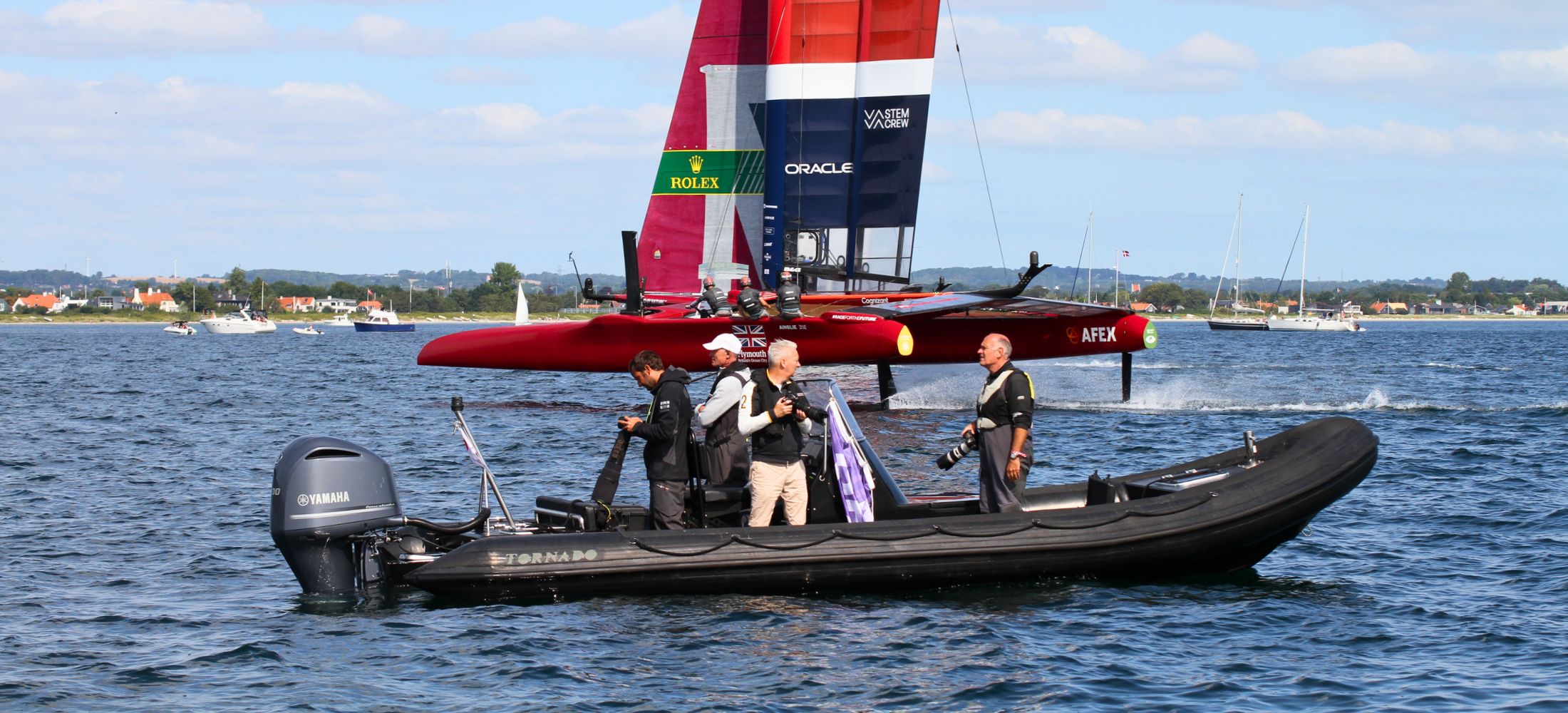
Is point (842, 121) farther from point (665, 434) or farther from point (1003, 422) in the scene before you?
point (665, 434)

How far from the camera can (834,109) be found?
977 inches

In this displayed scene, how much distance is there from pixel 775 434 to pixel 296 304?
176053 mm

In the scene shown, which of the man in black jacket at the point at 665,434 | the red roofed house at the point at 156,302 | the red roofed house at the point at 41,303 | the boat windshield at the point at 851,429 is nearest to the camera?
the man in black jacket at the point at 665,434

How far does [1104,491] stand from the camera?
10.0m

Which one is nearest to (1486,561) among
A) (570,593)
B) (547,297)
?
(570,593)

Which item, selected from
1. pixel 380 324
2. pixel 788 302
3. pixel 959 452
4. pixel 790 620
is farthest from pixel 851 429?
pixel 380 324

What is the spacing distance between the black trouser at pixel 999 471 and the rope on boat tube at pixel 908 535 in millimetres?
284

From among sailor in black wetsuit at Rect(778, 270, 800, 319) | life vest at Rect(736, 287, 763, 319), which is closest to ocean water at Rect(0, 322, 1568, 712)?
life vest at Rect(736, 287, 763, 319)

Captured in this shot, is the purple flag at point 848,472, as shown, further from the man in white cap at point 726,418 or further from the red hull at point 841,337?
the red hull at point 841,337

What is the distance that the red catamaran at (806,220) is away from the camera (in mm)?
22281

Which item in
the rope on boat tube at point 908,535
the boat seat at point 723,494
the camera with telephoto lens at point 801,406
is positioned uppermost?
the camera with telephoto lens at point 801,406

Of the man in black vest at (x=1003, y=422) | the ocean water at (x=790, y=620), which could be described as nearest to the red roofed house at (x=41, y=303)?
the ocean water at (x=790, y=620)

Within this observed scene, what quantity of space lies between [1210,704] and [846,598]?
99.6 inches

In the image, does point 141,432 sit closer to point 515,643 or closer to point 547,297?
point 515,643
